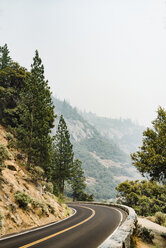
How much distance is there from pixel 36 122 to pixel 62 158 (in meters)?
20.1

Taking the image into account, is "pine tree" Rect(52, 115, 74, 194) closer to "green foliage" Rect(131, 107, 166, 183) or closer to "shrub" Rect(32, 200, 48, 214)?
"shrub" Rect(32, 200, 48, 214)

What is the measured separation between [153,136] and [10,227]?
1154cm

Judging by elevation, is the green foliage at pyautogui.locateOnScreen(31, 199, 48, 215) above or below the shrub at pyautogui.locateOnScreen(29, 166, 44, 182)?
below

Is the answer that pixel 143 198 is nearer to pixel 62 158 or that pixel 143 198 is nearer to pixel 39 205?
pixel 62 158

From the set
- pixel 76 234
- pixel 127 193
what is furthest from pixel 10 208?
pixel 127 193

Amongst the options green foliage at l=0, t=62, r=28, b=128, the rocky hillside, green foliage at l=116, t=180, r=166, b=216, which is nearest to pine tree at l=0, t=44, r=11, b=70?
green foliage at l=0, t=62, r=28, b=128

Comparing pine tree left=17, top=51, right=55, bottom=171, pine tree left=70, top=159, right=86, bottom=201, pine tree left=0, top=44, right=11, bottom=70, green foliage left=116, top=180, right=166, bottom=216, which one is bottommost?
pine tree left=70, top=159, right=86, bottom=201

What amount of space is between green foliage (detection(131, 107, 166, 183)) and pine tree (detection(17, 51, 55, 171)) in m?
11.0

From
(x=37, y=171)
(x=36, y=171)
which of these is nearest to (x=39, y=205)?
(x=37, y=171)

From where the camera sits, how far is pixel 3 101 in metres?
25.9

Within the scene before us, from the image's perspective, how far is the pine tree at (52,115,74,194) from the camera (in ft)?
128

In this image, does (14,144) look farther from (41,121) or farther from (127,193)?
(127,193)

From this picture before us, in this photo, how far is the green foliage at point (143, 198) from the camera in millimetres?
35438

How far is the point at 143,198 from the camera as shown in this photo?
36.5 meters
